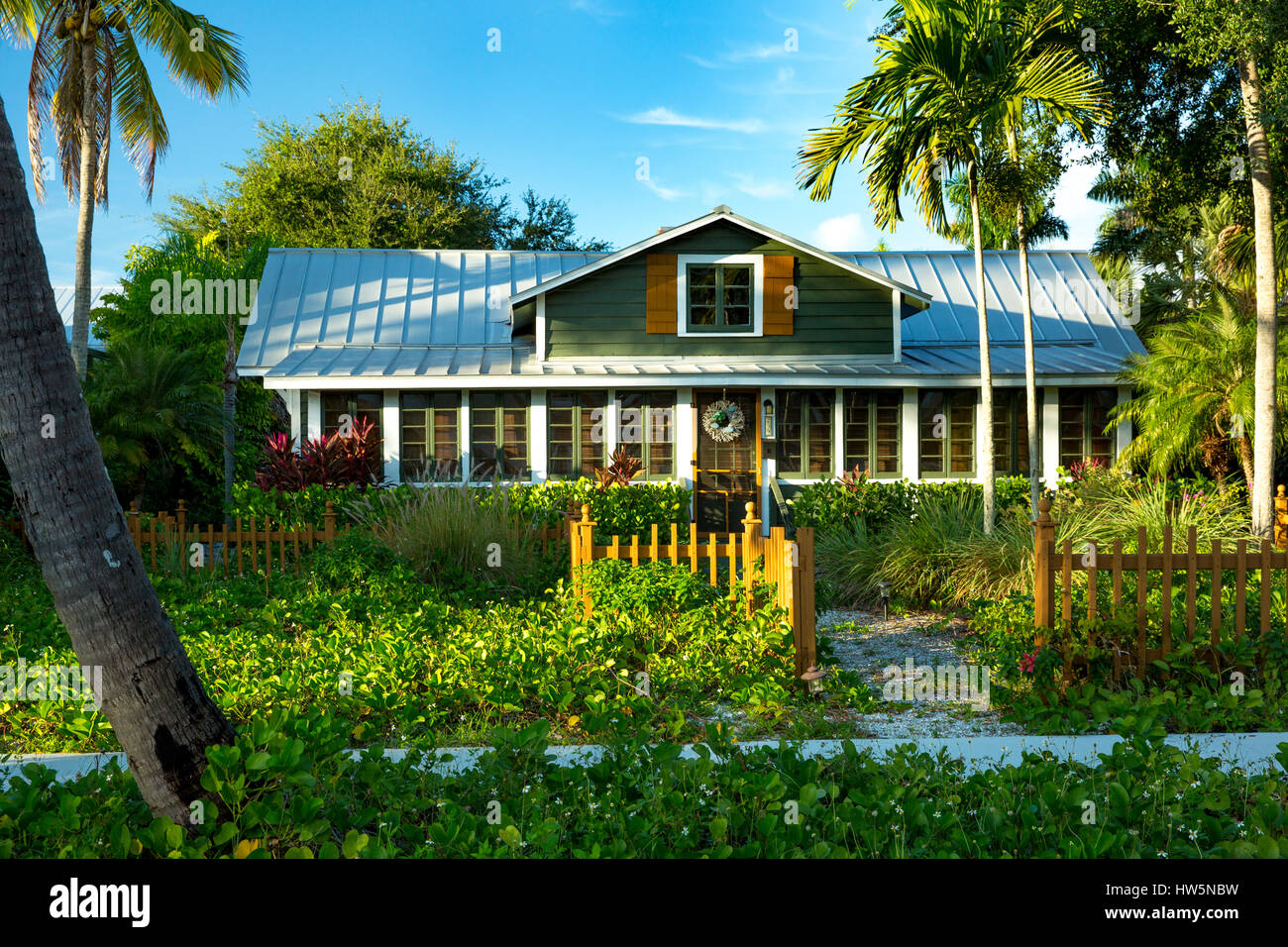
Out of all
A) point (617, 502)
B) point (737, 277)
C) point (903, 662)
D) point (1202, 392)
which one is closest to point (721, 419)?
point (737, 277)

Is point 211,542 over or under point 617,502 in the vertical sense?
under

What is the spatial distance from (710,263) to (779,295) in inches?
49.7

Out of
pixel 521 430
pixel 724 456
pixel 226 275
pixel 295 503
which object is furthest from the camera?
pixel 226 275

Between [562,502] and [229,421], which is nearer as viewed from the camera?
[562,502]

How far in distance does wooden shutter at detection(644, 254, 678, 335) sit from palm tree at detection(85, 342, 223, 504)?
6910 mm

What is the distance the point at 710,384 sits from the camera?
13.4 m

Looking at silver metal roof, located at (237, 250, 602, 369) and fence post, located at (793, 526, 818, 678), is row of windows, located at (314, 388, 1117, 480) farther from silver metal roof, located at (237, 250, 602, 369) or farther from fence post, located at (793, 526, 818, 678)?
fence post, located at (793, 526, 818, 678)

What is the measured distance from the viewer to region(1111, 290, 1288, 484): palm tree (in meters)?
11.8

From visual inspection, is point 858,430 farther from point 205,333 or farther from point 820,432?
point 205,333
